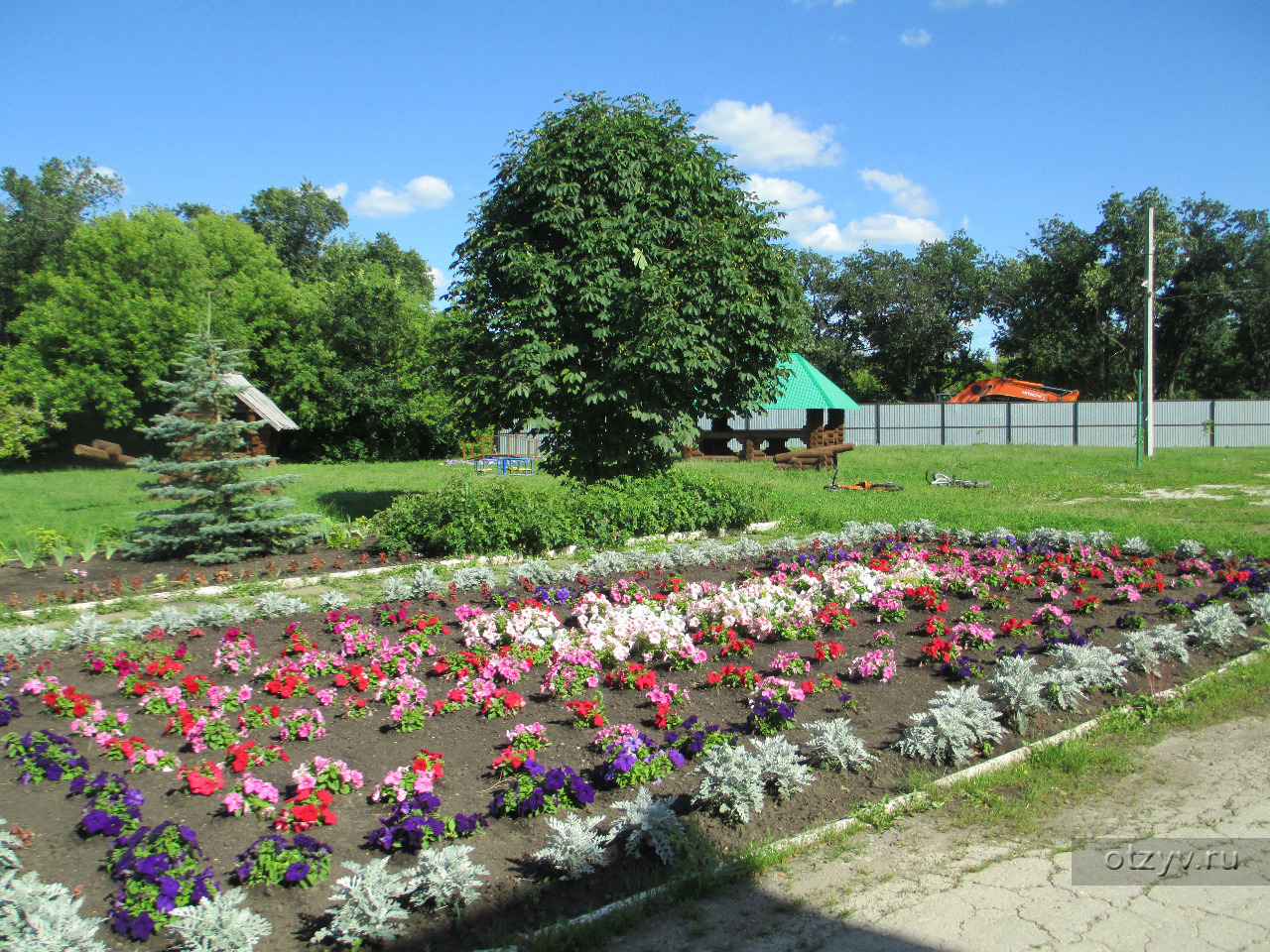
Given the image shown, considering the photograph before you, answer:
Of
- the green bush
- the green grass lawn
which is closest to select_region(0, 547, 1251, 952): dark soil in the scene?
the green bush

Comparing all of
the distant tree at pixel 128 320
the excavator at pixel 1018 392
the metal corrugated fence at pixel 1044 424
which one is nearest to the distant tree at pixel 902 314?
the excavator at pixel 1018 392

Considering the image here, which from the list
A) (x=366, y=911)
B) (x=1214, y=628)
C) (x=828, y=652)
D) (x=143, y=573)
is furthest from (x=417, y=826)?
(x=143, y=573)

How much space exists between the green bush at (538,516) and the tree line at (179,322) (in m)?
16.4

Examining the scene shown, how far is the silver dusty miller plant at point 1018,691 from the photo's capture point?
4316 mm

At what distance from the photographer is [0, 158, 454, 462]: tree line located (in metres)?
27.6

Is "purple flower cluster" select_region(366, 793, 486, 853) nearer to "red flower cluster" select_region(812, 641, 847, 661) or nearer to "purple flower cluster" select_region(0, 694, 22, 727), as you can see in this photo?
"purple flower cluster" select_region(0, 694, 22, 727)

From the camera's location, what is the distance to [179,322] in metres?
27.9

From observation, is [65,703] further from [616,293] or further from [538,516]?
[616,293]

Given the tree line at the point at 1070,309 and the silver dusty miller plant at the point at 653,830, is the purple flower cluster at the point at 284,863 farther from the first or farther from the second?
the tree line at the point at 1070,309

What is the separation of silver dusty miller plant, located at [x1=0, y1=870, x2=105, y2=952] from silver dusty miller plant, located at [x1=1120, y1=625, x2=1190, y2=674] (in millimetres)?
5546

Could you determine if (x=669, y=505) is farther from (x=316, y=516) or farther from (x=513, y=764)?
(x=513, y=764)

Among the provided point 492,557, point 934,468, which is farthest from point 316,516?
point 934,468

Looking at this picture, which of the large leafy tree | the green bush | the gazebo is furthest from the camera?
the gazebo

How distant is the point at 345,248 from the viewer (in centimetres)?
4359
